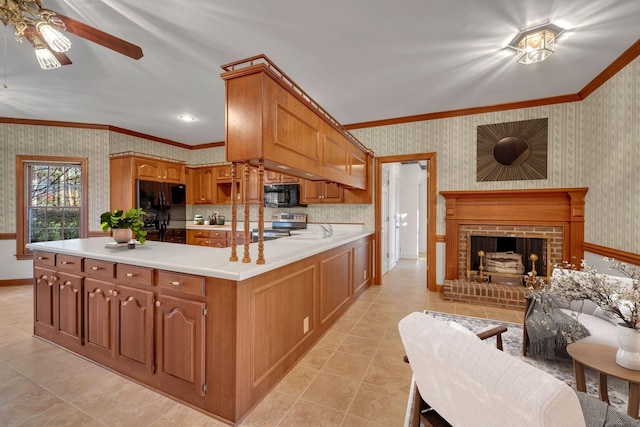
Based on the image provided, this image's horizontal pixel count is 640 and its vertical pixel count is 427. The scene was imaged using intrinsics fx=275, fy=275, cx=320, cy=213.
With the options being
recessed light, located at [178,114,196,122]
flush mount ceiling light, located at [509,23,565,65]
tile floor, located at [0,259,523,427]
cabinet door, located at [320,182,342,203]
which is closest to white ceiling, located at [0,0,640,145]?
flush mount ceiling light, located at [509,23,565,65]

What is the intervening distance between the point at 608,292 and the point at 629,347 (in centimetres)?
31

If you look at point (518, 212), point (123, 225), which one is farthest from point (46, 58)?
point (518, 212)

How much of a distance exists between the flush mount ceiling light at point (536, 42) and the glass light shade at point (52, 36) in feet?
11.0

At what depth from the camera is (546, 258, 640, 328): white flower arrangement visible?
53.8 inches

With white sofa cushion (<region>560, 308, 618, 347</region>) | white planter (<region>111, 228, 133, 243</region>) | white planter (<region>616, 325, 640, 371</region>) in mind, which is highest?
white planter (<region>111, 228, 133, 243</region>)

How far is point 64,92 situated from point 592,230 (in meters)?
6.66

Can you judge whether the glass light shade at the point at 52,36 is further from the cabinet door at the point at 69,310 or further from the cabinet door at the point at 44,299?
the cabinet door at the point at 44,299

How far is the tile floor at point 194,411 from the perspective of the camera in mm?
1679

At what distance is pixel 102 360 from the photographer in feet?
7.14

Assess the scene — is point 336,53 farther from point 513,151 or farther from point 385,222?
point 385,222

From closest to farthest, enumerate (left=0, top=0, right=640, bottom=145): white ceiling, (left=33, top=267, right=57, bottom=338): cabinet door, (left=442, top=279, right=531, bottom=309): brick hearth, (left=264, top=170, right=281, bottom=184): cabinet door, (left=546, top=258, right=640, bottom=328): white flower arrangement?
(left=546, top=258, right=640, bottom=328): white flower arrangement < (left=0, top=0, right=640, bottom=145): white ceiling < (left=33, top=267, right=57, bottom=338): cabinet door < (left=442, top=279, right=531, bottom=309): brick hearth < (left=264, top=170, right=281, bottom=184): cabinet door

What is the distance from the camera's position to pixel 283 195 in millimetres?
4902

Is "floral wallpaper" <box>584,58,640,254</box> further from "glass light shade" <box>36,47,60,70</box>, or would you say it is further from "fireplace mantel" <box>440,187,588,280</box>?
"glass light shade" <box>36,47,60,70</box>

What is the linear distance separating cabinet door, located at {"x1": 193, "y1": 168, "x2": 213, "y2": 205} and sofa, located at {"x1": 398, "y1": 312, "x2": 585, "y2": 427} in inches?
219
